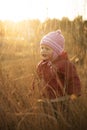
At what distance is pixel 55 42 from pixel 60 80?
12.7 inches

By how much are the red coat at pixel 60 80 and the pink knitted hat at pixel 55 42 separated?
0.15 metres

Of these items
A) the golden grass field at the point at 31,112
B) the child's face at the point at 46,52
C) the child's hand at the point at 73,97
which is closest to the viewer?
the golden grass field at the point at 31,112

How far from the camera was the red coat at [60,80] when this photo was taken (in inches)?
106

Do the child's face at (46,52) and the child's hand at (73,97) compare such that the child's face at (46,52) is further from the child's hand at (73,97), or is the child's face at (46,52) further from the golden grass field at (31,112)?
the child's hand at (73,97)

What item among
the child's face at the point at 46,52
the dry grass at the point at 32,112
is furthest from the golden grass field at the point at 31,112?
the child's face at the point at 46,52

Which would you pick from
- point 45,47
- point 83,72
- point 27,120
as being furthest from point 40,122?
point 83,72

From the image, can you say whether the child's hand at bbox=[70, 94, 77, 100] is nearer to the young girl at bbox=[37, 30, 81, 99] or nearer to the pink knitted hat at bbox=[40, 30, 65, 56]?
the young girl at bbox=[37, 30, 81, 99]

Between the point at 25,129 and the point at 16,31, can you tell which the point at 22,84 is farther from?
the point at 16,31

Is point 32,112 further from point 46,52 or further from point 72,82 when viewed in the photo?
point 46,52

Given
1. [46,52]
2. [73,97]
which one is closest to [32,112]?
[73,97]

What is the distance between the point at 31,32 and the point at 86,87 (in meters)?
1.43

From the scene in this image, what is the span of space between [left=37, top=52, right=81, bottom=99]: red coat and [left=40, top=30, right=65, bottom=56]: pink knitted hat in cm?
15

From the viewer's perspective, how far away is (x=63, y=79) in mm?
2766

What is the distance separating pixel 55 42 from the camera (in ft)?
9.71
